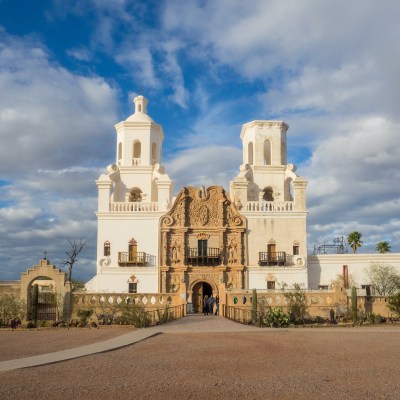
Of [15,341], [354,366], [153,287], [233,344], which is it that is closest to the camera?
[354,366]

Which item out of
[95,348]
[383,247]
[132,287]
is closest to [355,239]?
[383,247]

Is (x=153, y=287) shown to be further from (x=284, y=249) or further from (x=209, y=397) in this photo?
(x=209, y=397)

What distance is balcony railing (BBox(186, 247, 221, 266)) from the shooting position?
39844 mm

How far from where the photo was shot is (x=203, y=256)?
39844mm

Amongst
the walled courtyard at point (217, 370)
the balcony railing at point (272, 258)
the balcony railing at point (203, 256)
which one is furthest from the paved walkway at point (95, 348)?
the balcony railing at point (272, 258)

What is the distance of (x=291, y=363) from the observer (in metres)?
13.1

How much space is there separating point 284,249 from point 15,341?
82.8 feet

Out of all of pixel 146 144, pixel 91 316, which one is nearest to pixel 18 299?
pixel 91 316

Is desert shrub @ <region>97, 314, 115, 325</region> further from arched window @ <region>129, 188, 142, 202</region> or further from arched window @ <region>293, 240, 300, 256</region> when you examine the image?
arched window @ <region>293, 240, 300, 256</region>

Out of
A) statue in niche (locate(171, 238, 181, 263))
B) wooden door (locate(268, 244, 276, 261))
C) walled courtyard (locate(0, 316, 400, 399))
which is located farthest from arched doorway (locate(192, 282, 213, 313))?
walled courtyard (locate(0, 316, 400, 399))

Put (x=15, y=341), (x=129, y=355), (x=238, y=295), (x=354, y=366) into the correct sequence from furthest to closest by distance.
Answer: (x=238, y=295), (x=15, y=341), (x=129, y=355), (x=354, y=366)

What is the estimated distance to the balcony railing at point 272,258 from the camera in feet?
131

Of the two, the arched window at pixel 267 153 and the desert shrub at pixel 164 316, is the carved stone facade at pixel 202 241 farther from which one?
the desert shrub at pixel 164 316

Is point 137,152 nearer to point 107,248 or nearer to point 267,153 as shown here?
point 107,248
